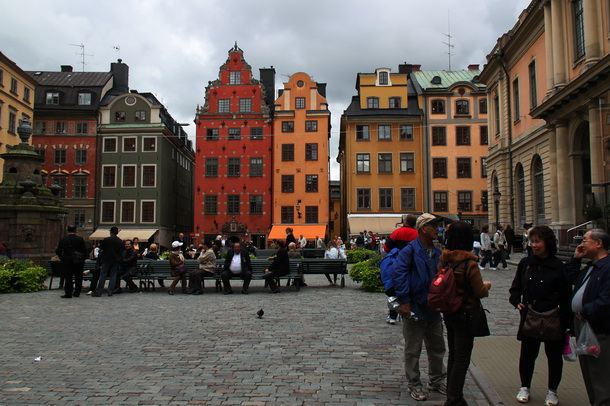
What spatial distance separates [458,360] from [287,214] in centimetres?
4199

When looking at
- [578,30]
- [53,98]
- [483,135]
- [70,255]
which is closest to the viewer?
[70,255]

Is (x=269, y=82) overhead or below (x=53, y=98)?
overhead

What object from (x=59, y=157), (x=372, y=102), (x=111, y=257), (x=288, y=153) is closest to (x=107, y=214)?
(x=59, y=157)

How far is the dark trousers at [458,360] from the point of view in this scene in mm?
5047

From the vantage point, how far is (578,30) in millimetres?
25219

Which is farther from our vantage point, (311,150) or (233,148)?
(233,148)

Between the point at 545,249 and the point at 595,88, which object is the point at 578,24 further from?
the point at 545,249

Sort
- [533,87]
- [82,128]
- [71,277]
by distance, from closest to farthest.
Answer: [71,277] → [533,87] → [82,128]

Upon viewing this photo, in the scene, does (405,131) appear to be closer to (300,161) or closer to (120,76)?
(300,161)

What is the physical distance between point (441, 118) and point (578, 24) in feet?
71.7

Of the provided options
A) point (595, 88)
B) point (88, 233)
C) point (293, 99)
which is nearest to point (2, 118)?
point (88, 233)

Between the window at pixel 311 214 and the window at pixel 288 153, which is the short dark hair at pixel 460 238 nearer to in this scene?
the window at pixel 311 214

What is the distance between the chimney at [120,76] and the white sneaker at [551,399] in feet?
176

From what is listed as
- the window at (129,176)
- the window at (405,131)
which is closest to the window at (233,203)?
the window at (129,176)
